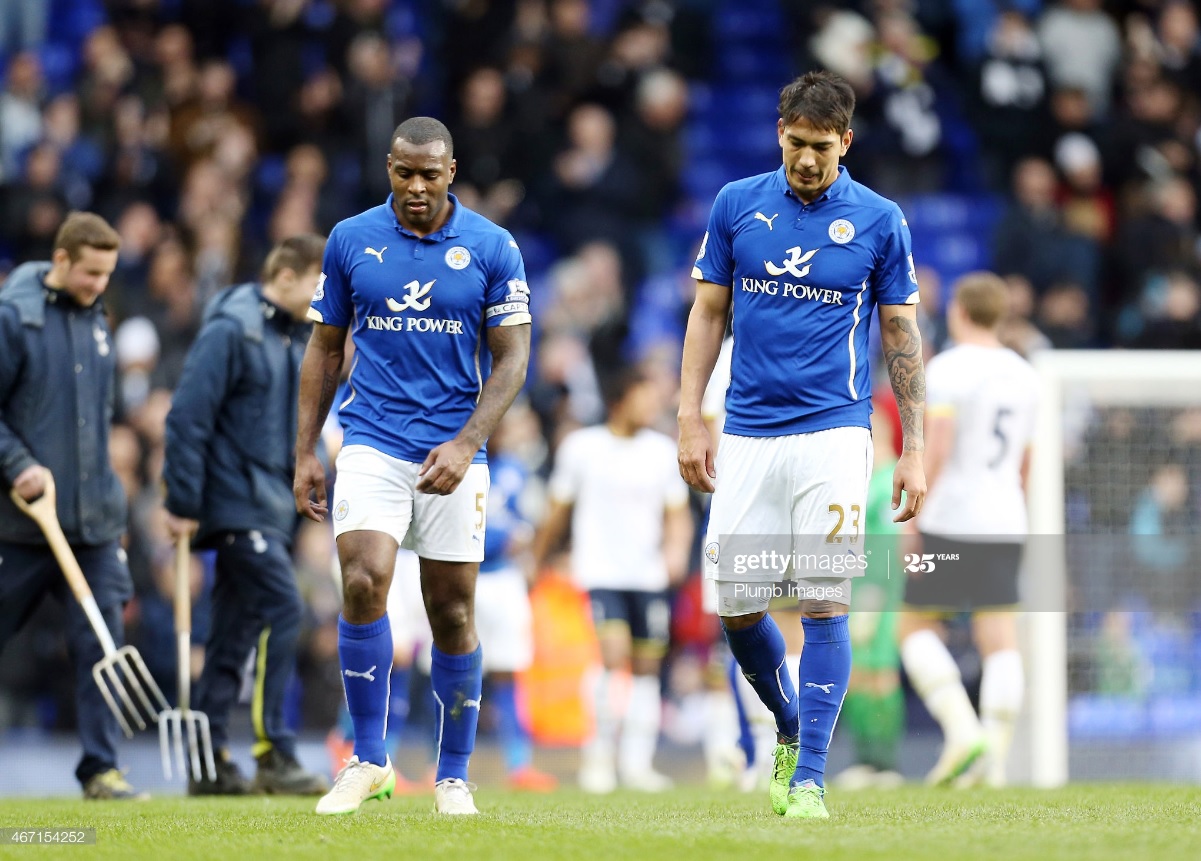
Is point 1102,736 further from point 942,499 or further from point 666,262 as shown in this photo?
point 666,262

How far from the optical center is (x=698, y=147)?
19.2 m

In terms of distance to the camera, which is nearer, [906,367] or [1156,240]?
[906,367]

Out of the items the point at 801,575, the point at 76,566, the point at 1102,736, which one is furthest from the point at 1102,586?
the point at 76,566

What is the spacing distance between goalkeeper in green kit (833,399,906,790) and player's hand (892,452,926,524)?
3826mm

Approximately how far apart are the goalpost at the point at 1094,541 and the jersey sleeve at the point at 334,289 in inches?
194

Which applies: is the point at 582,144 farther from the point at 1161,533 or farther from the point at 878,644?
the point at 1161,533

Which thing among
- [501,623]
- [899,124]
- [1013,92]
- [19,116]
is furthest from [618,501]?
[19,116]

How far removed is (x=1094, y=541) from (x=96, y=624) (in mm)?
5605

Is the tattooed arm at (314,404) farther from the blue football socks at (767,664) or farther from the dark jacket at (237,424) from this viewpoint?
the dark jacket at (237,424)

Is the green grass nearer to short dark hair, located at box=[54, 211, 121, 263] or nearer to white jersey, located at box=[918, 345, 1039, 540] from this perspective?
white jersey, located at box=[918, 345, 1039, 540]

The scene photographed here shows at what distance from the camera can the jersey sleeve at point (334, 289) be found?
704 centimetres

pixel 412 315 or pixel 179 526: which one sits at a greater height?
pixel 412 315

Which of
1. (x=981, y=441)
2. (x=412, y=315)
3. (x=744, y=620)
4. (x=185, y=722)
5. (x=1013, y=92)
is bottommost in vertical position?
(x=185, y=722)

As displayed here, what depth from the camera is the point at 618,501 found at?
11.7m
